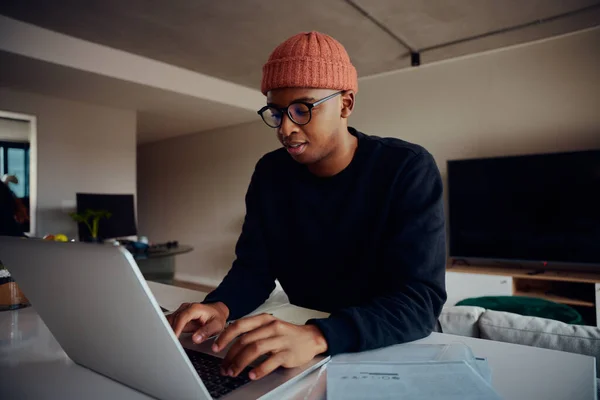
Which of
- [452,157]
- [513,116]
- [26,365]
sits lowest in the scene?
[26,365]

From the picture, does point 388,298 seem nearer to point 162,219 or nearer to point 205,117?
point 205,117

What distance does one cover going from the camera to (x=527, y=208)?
3.40m

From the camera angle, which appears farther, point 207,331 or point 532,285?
point 532,285

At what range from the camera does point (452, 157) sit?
154 inches

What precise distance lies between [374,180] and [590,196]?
3001mm

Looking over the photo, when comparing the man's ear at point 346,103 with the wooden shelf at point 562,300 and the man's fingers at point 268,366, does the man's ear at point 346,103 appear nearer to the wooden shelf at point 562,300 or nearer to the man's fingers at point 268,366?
the man's fingers at point 268,366

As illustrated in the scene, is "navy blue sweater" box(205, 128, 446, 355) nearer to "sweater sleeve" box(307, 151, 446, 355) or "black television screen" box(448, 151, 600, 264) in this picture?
"sweater sleeve" box(307, 151, 446, 355)

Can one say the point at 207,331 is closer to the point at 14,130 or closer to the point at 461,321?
the point at 461,321

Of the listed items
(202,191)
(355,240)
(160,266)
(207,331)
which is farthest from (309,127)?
(202,191)

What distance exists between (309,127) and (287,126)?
6 cm

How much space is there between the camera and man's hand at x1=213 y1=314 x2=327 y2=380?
0.56 meters

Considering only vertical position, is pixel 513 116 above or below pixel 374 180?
above

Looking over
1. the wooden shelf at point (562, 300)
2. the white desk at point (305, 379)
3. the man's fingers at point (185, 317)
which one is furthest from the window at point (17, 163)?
the wooden shelf at point (562, 300)

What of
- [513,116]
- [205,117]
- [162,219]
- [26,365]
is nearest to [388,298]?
[26,365]
